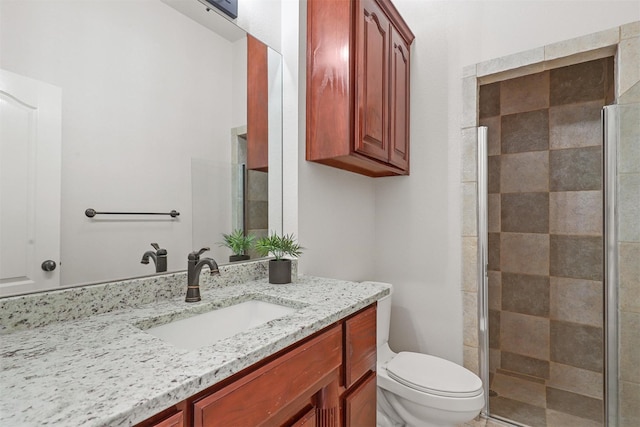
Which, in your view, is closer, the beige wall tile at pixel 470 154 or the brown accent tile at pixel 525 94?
the beige wall tile at pixel 470 154

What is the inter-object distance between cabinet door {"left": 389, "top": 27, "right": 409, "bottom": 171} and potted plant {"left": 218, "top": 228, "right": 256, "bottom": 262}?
0.88 metres

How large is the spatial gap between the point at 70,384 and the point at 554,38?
230 cm

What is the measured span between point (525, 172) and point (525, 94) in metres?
0.60

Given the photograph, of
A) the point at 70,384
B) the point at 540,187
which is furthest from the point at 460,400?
the point at 540,187

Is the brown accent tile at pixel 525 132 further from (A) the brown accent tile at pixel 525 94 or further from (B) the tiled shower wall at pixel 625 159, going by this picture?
(B) the tiled shower wall at pixel 625 159

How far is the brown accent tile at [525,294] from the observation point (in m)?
2.35

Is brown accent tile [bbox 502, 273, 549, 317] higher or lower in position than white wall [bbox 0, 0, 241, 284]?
lower

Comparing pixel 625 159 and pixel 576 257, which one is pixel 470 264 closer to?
pixel 625 159

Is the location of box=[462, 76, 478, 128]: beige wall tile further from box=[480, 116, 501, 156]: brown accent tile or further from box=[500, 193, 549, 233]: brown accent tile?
box=[500, 193, 549, 233]: brown accent tile

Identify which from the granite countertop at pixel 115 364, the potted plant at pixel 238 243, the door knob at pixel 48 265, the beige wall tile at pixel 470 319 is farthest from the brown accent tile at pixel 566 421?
the door knob at pixel 48 265

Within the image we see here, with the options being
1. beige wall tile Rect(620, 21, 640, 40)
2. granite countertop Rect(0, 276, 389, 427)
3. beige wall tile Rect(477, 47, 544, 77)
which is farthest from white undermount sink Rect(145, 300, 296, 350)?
beige wall tile Rect(620, 21, 640, 40)

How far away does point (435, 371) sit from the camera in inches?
63.3

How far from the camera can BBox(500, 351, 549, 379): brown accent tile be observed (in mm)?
2342

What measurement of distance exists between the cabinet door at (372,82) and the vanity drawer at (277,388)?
0.86 m
